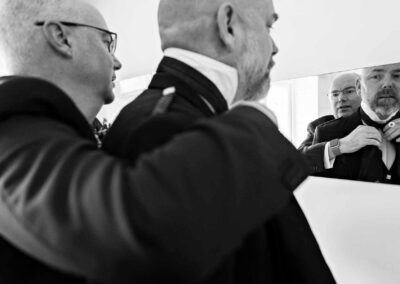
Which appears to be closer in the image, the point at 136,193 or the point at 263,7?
the point at 136,193

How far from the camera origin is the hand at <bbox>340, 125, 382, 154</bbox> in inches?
52.4

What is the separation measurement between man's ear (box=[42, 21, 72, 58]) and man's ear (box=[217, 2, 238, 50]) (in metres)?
0.31

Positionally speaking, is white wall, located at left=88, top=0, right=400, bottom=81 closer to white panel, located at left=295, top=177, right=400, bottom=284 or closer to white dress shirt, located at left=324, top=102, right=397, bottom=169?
white dress shirt, located at left=324, top=102, right=397, bottom=169

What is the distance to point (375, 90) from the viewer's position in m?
1.31

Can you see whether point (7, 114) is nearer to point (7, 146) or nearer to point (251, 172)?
point (7, 146)

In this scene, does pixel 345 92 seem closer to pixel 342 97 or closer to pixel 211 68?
pixel 342 97

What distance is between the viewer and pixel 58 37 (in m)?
0.70

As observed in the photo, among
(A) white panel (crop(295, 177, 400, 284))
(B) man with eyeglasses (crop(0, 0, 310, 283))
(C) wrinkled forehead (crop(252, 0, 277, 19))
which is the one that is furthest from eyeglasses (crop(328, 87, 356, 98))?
(B) man with eyeglasses (crop(0, 0, 310, 283))

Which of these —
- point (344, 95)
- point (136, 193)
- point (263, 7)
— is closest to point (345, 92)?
point (344, 95)

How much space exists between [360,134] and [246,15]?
3.04ft

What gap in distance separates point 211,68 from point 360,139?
98cm

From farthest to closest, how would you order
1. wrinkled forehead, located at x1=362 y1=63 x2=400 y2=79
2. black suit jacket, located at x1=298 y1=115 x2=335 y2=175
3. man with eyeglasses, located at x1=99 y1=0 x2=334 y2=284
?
black suit jacket, located at x1=298 y1=115 x2=335 y2=175
wrinkled forehead, located at x1=362 y1=63 x2=400 y2=79
man with eyeglasses, located at x1=99 y1=0 x2=334 y2=284

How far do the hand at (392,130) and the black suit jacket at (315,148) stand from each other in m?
0.21

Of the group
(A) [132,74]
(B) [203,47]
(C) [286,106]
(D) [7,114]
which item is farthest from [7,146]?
(A) [132,74]
